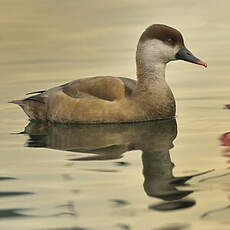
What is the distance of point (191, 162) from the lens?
28.9 feet

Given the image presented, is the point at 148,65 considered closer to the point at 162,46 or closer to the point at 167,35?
the point at 162,46

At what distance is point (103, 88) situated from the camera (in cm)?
1109

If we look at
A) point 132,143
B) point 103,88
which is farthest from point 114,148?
point 103,88

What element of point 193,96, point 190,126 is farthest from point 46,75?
point 190,126

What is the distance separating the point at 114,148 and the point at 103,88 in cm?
154

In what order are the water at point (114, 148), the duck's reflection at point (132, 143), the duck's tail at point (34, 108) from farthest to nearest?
the duck's tail at point (34, 108), the duck's reflection at point (132, 143), the water at point (114, 148)

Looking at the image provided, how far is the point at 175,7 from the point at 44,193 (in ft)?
42.2

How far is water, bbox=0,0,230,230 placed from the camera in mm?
7224

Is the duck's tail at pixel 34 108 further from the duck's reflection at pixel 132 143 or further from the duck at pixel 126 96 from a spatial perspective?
the duck's reflection at pixel 132 143

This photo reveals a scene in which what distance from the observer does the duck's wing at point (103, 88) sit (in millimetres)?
11000

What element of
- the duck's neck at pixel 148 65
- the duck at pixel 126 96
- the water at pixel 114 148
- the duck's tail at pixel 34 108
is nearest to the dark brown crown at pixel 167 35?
the duck at pixel 126 96

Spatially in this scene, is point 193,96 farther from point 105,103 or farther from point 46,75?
point 46,75

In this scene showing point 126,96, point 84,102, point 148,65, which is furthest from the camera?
point 148,65

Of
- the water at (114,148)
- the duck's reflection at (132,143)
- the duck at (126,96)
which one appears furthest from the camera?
the duck at (126,96)
